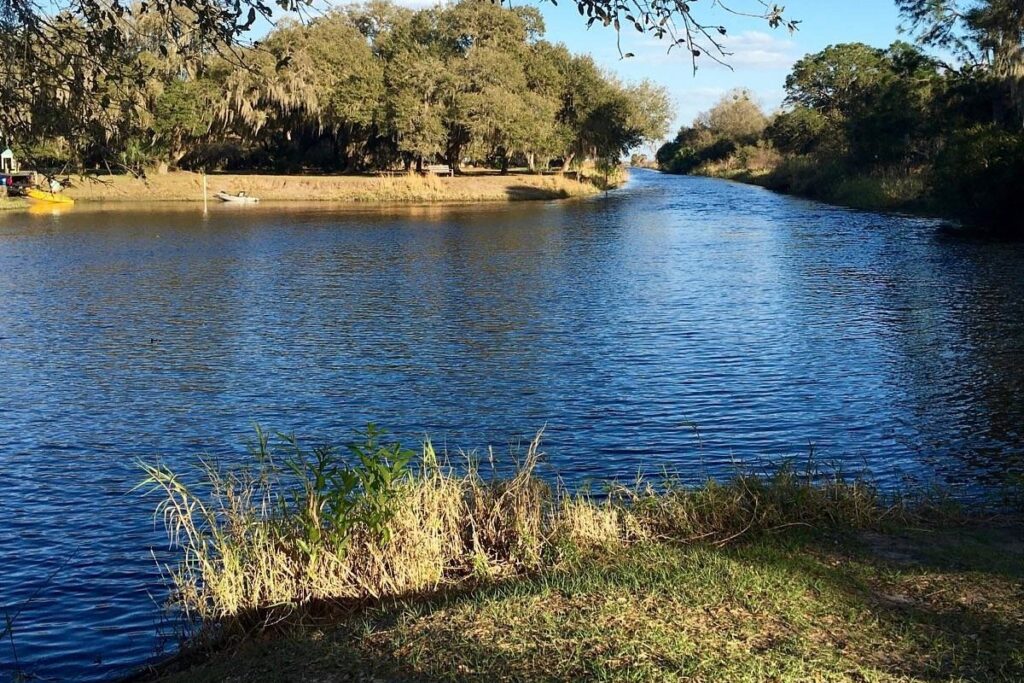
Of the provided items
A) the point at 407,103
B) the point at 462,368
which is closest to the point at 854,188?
the point at 407,103

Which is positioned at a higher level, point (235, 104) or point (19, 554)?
point (235, 104)

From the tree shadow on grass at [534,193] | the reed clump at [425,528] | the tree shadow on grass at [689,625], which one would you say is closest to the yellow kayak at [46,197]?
the tree shadow on grass at [534,193]

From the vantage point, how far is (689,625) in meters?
5.96

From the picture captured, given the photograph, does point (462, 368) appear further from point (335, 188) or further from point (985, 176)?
point (335, 188)

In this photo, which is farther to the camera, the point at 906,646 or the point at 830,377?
the point at 830,377

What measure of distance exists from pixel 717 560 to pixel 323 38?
78.7m

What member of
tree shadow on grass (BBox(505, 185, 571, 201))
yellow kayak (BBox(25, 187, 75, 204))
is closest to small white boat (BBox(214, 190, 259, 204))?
yellow kayak (BBox(25, 187, 75, 204))

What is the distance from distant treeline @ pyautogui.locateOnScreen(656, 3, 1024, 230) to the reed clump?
1538 cm

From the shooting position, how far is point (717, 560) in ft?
24.0

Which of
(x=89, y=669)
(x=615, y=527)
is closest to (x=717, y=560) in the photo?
(x=615, y=527)

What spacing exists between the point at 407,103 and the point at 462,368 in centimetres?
Result: 5740

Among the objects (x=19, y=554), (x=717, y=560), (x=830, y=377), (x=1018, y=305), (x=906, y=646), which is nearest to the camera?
(x=906, y=646)

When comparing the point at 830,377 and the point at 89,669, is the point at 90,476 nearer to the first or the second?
the point at 89,669

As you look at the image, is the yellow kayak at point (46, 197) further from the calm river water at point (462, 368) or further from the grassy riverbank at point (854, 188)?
the grassy riverbank at point (854, 188)
